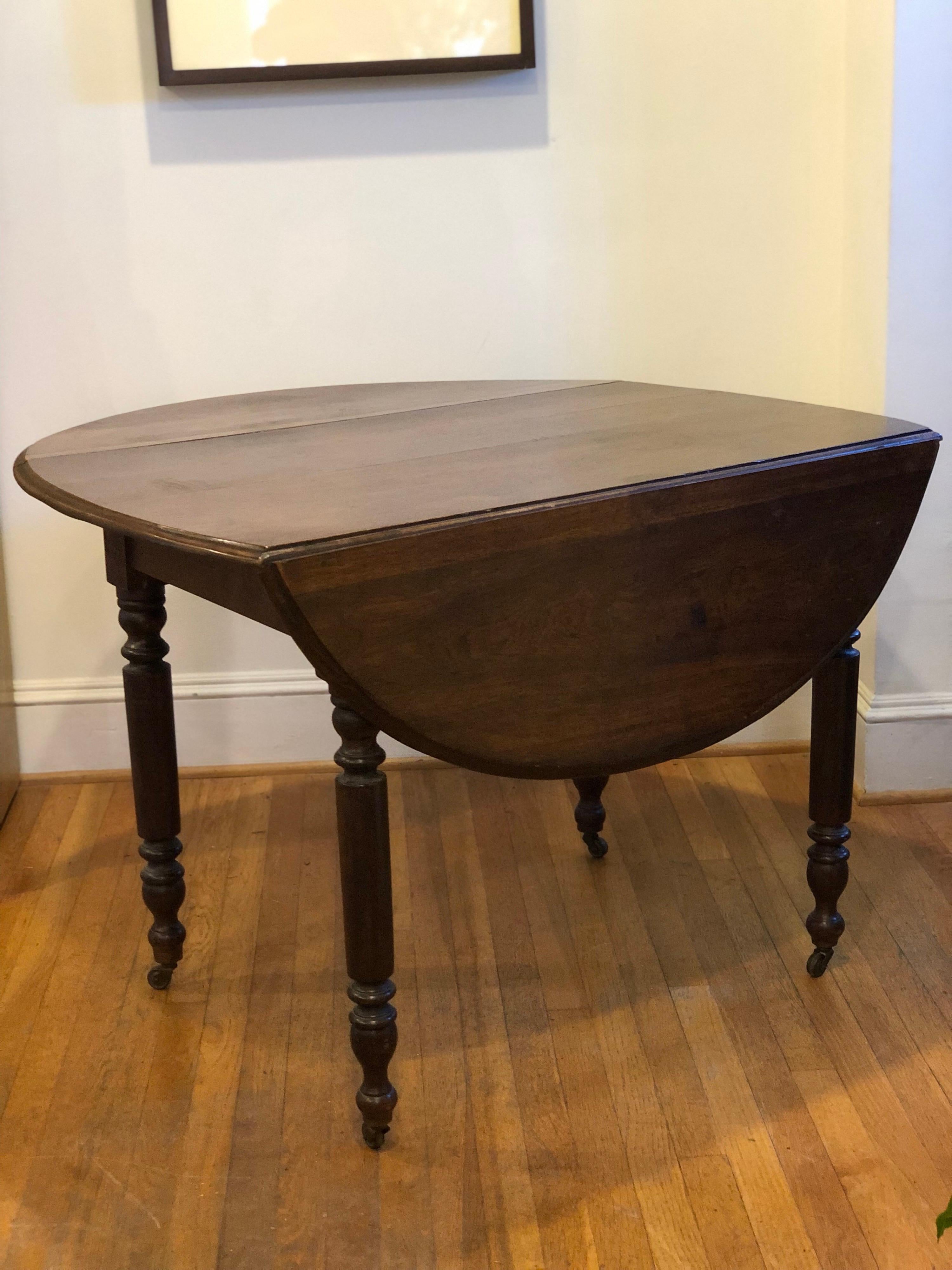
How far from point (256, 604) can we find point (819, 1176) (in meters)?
0.89

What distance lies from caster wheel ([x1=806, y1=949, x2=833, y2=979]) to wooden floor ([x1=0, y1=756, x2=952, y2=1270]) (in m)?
0.01

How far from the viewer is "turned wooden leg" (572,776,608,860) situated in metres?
2.15

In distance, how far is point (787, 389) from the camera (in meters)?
2.42

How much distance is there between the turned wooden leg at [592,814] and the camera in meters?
2.15

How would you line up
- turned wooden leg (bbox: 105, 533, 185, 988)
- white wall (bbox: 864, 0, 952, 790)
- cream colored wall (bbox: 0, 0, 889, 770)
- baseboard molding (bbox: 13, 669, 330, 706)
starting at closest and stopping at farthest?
turned wooden leg (bbox: 105, 533, 185, 988)
white wall (bbox: 864, 0, 952, 790)
cream colored wall (bbox: 0, 0, 889, 770)
baseboard molding (bbox: 13, 669, 330, 706)

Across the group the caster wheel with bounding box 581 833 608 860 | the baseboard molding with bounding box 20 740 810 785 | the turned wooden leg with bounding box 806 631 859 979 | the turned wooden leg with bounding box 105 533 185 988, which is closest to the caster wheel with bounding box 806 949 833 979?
the turned wooden leg with bounding box 806 631 859 979

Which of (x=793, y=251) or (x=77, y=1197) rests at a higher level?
(x=793, y=251)

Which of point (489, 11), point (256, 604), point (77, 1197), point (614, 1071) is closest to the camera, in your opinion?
point (256, 604)

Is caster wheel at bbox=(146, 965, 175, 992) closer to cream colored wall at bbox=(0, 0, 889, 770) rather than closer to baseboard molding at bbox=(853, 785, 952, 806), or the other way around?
cream colored wall at bbox=(0, 0, 889, 770)

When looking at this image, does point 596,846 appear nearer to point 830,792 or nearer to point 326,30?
point 830,792

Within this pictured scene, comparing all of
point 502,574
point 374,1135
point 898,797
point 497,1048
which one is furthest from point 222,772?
point 502,574

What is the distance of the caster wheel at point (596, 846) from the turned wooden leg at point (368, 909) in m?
0.71

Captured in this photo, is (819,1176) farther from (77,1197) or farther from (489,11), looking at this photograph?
(489,11)

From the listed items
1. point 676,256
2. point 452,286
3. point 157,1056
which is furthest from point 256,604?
point 676,256
